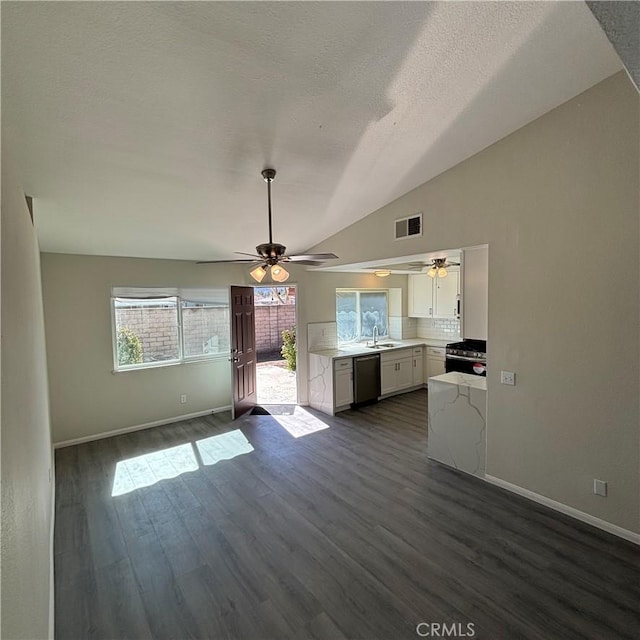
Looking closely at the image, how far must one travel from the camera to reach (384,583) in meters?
2.17

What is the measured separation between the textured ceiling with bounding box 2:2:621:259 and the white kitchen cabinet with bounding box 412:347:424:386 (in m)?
3.64

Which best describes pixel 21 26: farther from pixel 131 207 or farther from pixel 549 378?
pixel 549 378

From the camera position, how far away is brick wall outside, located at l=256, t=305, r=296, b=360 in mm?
9898

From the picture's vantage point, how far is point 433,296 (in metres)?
6.43

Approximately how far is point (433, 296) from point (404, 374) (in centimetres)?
155

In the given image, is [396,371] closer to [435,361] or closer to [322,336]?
[435,361]

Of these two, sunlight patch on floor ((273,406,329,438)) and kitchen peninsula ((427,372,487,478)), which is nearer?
kitchen peninsula ((427,372,487,478))

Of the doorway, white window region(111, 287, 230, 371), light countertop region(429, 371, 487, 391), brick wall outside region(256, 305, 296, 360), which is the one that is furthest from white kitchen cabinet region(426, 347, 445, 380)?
brick wall outside region(256, 305, 296, 360)

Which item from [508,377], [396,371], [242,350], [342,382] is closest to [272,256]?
[508,377]

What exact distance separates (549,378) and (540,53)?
2325mm

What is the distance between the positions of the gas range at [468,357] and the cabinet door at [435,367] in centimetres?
197

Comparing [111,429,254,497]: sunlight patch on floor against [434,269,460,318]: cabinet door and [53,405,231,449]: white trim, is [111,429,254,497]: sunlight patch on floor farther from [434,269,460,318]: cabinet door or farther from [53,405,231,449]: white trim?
[434,269,460,318]: cabinet door

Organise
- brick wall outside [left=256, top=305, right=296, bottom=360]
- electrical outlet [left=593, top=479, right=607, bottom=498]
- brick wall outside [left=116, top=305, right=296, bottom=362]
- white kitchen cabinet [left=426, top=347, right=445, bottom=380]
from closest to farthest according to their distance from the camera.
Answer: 1. electrical outlet [left=593, top=479, right=607, bottom=498]
2. brick wall outside [left=116, top=305, right=296, bottom=362]
3. white kitchen cabinet [left=426, top=347, right=445, bottom=380]
4. brick wall outside [left=256, top=305, right=296, bottom=360]

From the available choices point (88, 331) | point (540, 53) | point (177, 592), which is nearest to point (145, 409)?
point (88, 331)
